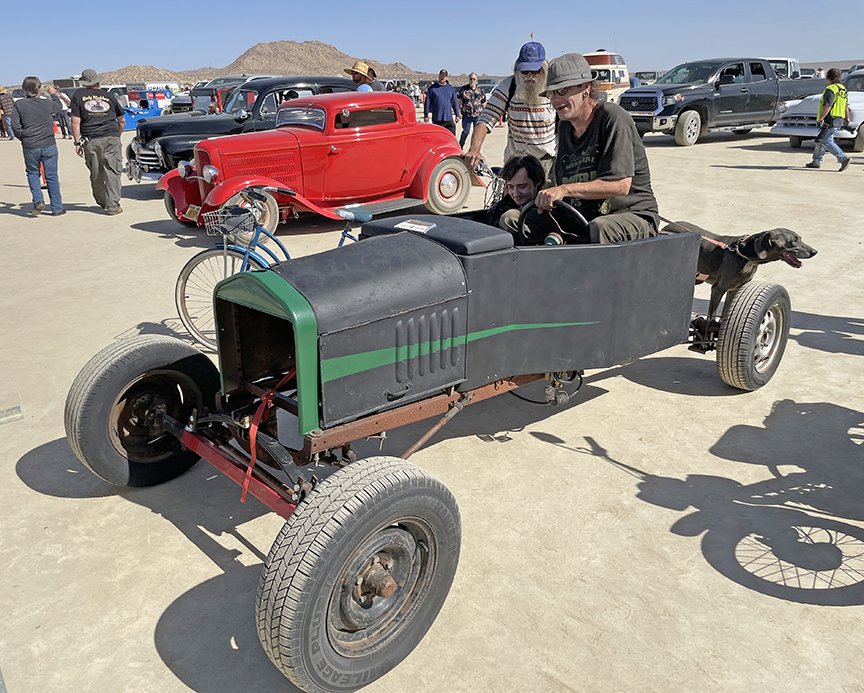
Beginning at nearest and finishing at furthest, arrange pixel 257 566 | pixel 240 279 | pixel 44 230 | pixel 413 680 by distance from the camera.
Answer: pixel 413 680 → pixel 240 279 → pixel 257 566 → pixel 44 230

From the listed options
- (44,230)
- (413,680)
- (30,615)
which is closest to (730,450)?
(413,680)

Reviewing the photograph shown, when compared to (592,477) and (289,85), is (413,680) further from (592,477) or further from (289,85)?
(289,85)

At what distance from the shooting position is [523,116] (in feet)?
19.9

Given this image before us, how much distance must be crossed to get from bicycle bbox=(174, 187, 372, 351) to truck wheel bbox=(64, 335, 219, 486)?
118 cm

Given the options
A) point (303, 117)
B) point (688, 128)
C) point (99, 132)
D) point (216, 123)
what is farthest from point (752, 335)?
point (688, 128)

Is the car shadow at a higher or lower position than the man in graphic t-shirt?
lower

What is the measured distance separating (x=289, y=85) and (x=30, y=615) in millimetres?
10977

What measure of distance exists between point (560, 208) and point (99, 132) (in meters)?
8.91

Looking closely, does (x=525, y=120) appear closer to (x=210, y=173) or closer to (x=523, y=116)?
(x=523, y=116)

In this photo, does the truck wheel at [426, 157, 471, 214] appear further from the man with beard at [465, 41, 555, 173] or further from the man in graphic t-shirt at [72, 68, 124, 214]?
the man in graphic t-shirt at [72, 68, 124, 214]

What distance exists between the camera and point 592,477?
3.93m

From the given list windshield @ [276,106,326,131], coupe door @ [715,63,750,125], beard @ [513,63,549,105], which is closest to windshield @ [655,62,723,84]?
coupe door @ [715,63,750,125]

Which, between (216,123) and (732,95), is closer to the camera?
(216,123)

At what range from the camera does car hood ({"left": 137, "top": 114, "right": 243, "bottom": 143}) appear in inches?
490
